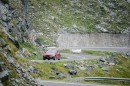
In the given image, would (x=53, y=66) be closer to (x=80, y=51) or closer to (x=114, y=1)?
(x=80, y=51)

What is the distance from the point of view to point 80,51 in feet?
180

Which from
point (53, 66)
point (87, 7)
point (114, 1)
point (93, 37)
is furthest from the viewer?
point (114, 1)

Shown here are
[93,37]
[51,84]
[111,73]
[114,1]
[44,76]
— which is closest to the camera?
[51,84]

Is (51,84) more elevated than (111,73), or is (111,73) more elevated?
(51,84)

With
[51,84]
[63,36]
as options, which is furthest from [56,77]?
[63,36]

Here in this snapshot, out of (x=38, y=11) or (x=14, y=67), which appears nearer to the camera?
(x=14, y=67)

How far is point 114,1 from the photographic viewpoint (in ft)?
260

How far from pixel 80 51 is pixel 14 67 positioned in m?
36.6

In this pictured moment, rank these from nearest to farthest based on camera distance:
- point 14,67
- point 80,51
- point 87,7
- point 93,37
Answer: point 14,67 → point 80,51 → point 93,37 → point 87,7

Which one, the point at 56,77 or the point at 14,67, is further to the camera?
the point at 56,77

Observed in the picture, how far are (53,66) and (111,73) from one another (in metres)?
7.91

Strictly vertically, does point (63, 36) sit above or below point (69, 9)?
below

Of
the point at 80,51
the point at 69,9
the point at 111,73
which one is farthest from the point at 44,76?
the point at 69,9

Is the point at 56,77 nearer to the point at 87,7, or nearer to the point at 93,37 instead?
the point at 93,37
